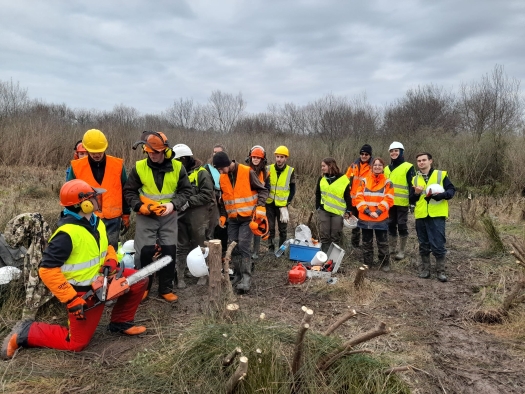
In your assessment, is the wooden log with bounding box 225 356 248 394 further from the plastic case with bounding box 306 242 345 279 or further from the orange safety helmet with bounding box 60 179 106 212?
the plastic case with bounding box 306 242 345 279

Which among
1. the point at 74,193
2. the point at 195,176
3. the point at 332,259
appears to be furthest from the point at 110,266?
the point at 332,259

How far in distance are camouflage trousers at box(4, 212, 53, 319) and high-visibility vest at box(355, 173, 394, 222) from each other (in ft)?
14.1

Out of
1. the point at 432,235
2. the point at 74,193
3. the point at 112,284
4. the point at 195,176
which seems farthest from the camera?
the point at 432,235

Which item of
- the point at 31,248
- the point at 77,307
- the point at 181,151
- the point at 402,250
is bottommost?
the point at 402,250

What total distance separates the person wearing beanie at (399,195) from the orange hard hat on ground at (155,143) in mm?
3876

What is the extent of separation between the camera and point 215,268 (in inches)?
152

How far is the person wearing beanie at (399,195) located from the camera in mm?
6273

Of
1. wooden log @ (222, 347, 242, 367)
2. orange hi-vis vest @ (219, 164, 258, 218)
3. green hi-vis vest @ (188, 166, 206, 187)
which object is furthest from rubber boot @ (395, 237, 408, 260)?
wooden log @ (222, 347, 242, 367)

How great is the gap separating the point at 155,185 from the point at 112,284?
4.60 ft

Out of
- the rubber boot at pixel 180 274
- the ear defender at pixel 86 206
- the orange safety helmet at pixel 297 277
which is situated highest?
the ear defender at pixel 86 206

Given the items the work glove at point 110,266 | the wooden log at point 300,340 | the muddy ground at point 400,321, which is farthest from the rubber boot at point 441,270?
the work glove at point 110,266

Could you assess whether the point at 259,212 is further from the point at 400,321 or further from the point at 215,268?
the point at 400,321

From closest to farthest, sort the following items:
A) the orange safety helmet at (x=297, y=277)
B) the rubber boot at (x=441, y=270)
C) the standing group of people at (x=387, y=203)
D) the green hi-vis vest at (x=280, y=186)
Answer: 1. the orange safety helmet at (x=297, y=277)
2. the standing group of people at (x=387, y=203)
3. the rubber boot at (x=441, y=270)
4. the green hi-vis vest at (x=280, y=186)

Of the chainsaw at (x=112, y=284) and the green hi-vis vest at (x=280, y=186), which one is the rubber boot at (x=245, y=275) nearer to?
the chainsaw at (x=112, y=284)
